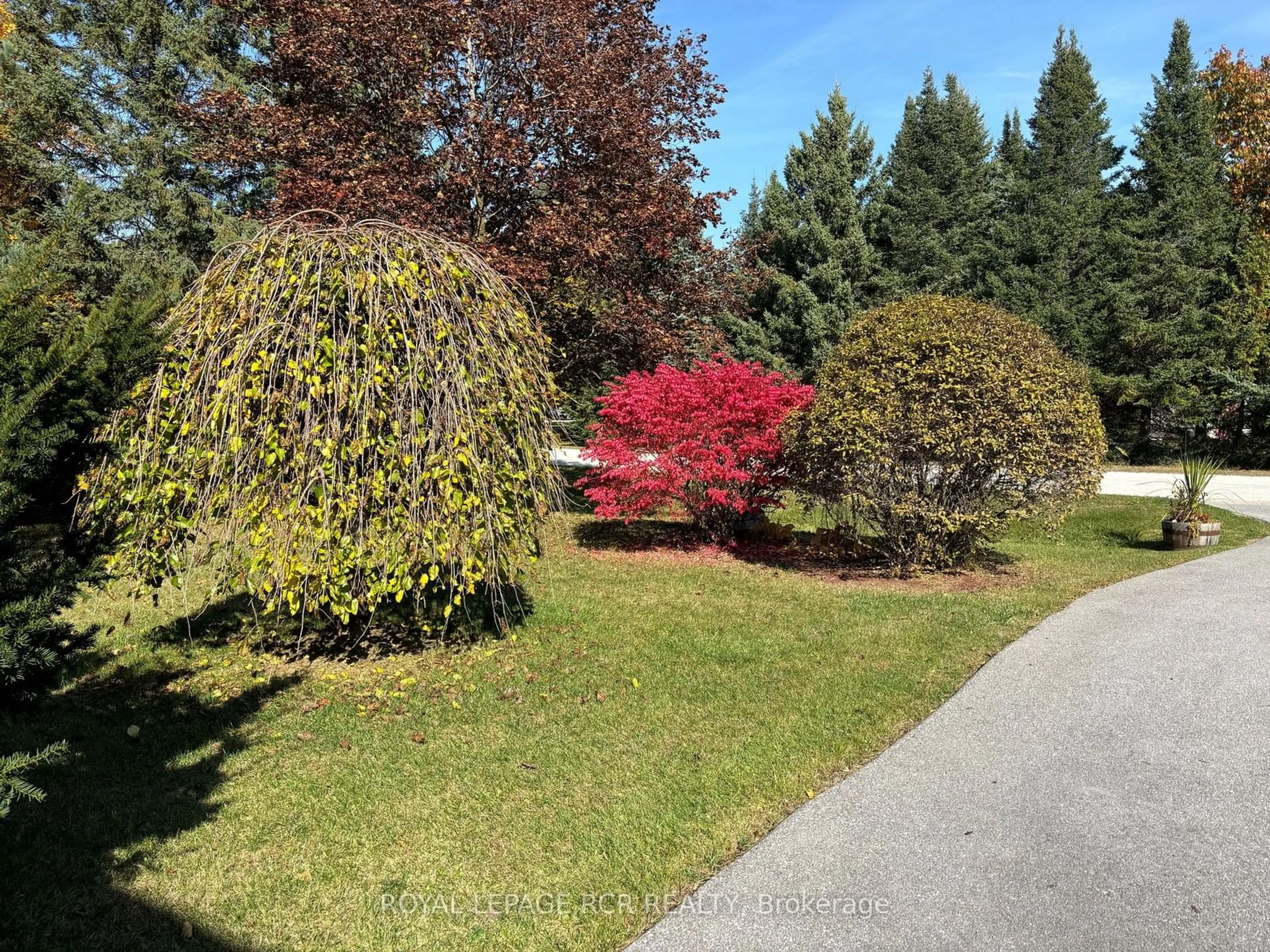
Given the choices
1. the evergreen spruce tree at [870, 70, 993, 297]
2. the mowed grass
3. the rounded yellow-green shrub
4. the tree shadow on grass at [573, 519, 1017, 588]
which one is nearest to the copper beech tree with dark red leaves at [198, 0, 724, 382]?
the tree shadow on grass at [573, 519, 1017, 588]

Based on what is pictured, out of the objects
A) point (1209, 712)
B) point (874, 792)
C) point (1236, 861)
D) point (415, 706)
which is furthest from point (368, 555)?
point (1209, 712)

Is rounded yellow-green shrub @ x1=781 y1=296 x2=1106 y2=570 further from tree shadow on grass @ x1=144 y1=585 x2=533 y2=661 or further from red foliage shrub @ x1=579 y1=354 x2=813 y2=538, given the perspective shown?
tree shadow on grass @ x1=144 y1=585 x2=533 y2=661

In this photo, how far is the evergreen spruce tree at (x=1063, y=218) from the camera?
2545 centimetres

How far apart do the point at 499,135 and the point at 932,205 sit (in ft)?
71.5

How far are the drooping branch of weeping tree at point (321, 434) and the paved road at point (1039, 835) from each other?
2.74 metres

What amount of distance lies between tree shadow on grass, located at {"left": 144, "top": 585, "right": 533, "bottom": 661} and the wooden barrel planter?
895 cm

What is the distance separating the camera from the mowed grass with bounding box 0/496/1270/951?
298 centimetres

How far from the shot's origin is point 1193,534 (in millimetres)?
10539

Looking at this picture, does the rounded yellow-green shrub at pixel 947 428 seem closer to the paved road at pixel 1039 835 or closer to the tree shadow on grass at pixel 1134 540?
the paved road at pixel 1039 835

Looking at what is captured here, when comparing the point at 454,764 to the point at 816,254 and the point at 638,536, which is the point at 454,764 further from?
the point at 816,254

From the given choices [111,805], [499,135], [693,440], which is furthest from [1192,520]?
[111,805]

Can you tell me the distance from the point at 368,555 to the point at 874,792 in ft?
10.6

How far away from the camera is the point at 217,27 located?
62.0 feet

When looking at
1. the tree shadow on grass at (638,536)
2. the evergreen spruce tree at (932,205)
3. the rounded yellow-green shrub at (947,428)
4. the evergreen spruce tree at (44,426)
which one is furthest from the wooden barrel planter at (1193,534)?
the evergreen spruce tree at (932,205)
